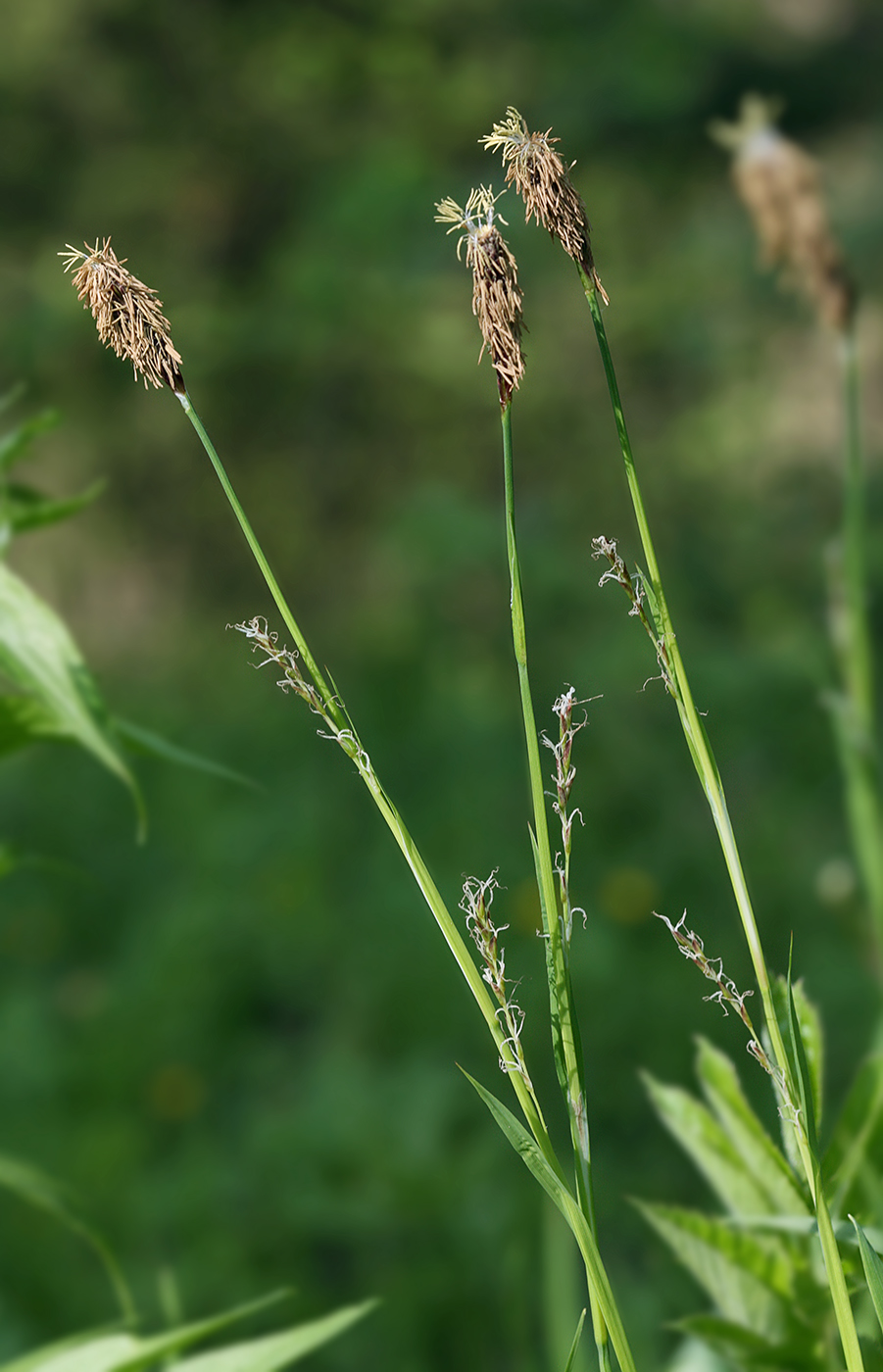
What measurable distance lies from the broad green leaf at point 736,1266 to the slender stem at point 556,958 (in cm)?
12

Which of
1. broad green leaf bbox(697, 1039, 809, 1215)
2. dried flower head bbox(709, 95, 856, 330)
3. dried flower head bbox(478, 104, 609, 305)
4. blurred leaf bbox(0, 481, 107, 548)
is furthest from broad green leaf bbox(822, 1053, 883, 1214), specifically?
dried flower head bbox(709, 95, 856, 330)

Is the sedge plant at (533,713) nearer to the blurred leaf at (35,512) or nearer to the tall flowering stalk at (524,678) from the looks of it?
the tall flowering stalk at (524,678)

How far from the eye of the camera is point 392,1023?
1606 mm

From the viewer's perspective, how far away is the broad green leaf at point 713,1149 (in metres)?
0.46

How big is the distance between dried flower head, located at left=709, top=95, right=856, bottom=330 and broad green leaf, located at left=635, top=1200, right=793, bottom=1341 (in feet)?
2.79

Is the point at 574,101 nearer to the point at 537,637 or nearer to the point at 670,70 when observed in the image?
the point at 670,70

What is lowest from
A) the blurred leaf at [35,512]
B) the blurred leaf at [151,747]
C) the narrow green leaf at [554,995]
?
the narrow green leaf at [554,995]

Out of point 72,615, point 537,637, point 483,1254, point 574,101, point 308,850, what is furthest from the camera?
point 574,101

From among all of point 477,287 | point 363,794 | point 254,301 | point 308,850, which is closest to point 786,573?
point 363,794

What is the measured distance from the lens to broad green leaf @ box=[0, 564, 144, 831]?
1.45 feet

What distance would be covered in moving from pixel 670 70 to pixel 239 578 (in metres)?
2.06

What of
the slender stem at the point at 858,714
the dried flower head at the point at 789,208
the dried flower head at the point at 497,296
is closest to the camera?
the dried flower head at the point at 497,296

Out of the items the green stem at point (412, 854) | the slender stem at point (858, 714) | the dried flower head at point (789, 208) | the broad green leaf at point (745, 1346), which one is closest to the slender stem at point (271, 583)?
the green stem at point (412, 854)

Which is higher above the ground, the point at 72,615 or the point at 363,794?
the point at 72,615
